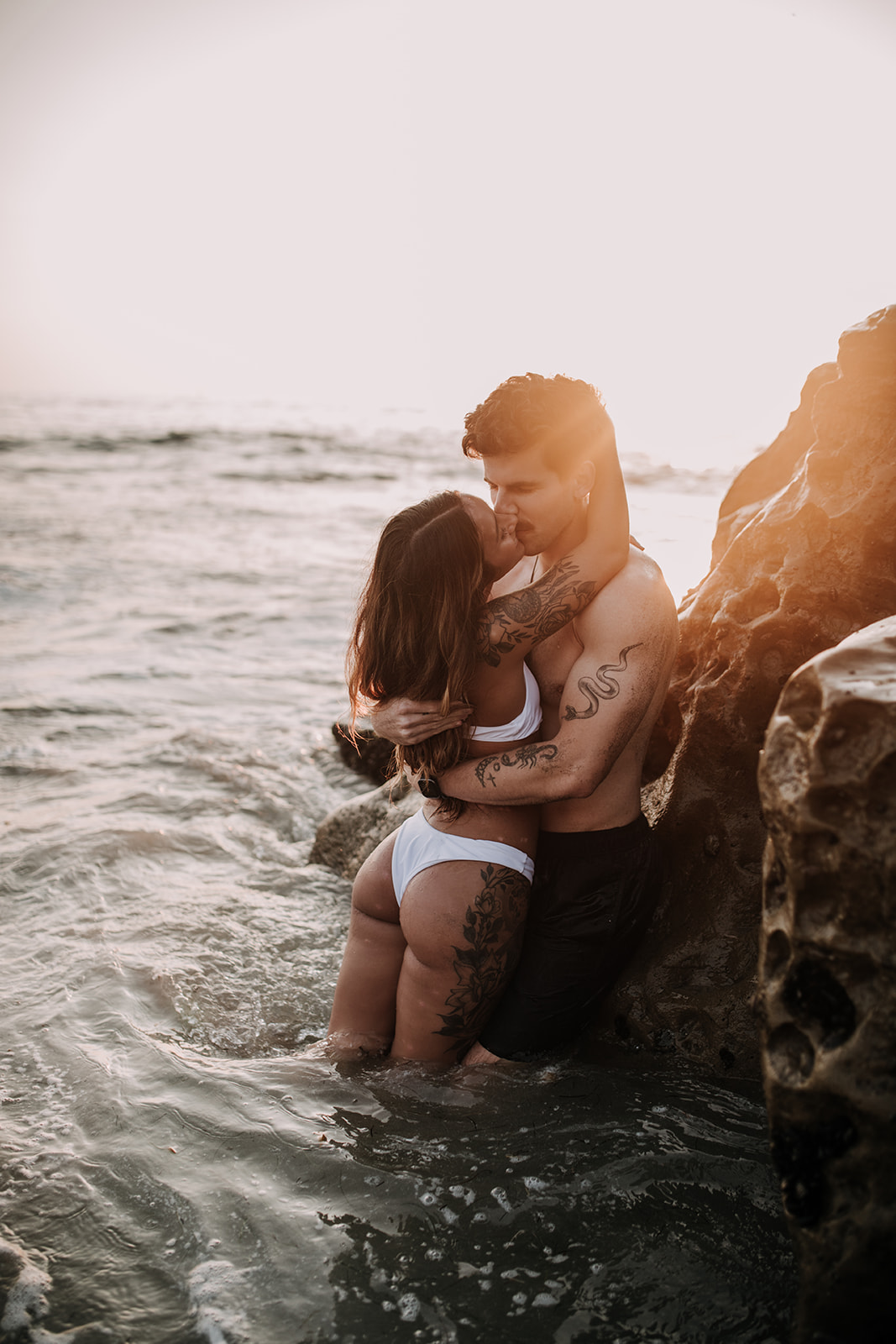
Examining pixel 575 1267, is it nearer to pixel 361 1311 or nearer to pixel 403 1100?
pixel 361 1311

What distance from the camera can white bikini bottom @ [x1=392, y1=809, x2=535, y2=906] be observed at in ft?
11.2

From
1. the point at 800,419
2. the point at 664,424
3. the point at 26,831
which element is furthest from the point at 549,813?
the point at 664,424

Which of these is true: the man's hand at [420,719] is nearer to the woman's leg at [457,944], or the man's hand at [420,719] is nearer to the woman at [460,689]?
the woman at [460,689]

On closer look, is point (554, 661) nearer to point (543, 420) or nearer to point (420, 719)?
point (420, 719)

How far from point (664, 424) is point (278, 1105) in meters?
36.1

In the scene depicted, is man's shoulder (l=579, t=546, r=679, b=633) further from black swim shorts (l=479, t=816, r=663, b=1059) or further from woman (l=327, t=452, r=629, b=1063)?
black swim shorts (l=479, t=816, r=663, b=1059)

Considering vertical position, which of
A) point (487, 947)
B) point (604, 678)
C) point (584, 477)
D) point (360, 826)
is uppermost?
point (584, 477)

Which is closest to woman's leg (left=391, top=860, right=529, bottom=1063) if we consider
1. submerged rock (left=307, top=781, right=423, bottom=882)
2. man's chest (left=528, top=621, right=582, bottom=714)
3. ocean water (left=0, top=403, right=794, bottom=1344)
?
ocean water (left=0, top=403, right=794, bottom=1344)

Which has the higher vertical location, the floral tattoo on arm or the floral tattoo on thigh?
the floral tattoo on arm

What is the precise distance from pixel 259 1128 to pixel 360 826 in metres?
2.53

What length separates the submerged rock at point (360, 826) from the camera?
545 cm

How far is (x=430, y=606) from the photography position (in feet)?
10.8

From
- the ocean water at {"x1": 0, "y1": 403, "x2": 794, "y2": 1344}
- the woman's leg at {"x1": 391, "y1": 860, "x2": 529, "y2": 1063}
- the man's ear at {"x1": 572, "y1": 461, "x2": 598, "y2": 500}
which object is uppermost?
the man's ear at {"x1": 572, "y1": 461, "x2": 598, "y2": 500}

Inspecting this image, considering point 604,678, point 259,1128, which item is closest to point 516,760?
point 604,678
